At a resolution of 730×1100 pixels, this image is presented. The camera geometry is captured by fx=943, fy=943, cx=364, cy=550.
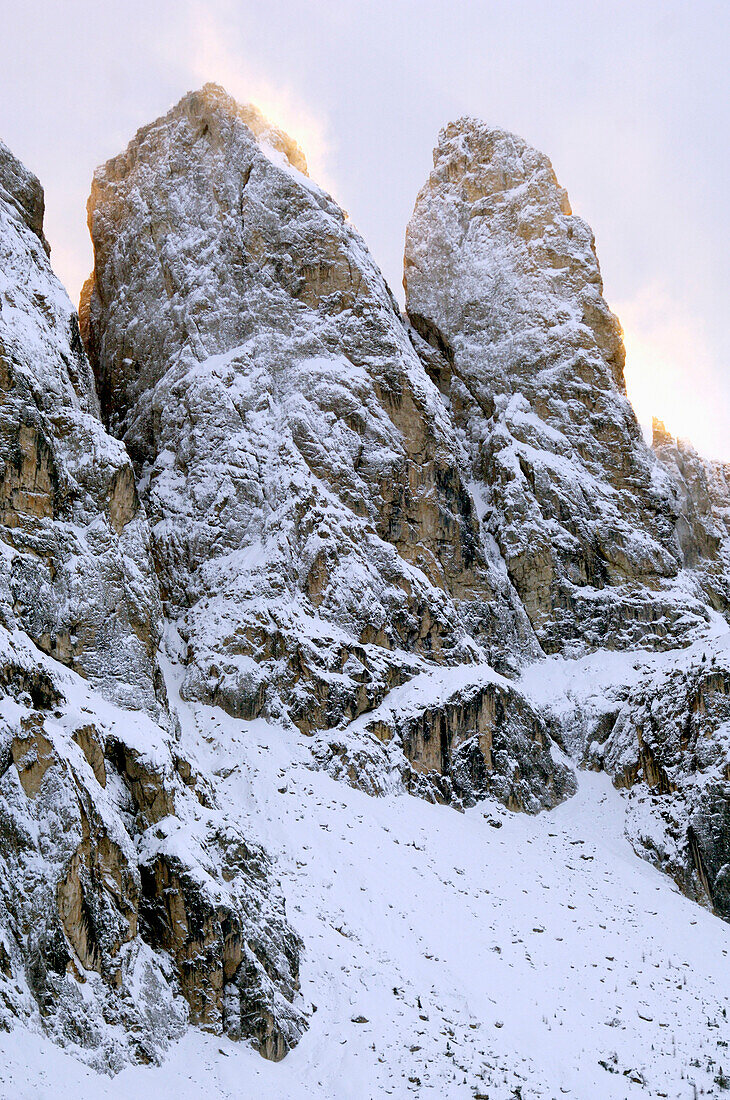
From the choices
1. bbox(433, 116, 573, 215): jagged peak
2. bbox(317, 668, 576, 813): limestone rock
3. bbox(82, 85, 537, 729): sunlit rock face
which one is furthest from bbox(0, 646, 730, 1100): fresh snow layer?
bbox(433, 116, 573, 215): jagged peak

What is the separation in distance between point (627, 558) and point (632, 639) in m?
5.53

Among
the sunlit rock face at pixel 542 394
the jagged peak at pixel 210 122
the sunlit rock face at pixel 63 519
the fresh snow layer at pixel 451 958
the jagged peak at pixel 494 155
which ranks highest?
the jagged peak at pixel 494 155

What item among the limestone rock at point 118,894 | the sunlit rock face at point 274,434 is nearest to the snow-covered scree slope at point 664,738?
the sunlit rock face at point 274,434

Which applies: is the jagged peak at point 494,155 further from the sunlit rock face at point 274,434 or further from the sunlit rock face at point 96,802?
the sunlit rock face at point 96,802

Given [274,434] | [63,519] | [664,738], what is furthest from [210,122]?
[664,738]

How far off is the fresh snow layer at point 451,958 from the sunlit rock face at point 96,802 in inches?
47.6

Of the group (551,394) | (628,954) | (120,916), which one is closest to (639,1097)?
(628,954)

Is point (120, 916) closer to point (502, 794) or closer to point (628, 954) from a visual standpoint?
point (628, 954)

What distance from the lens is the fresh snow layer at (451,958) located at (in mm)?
25156

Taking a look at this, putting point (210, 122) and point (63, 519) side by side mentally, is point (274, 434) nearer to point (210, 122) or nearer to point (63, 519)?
point (63, 519)

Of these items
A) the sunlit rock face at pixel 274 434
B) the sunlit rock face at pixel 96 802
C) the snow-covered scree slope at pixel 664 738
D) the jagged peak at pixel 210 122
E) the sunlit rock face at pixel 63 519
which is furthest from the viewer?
the jagged peak at pixel 210 122

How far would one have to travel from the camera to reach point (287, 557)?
152ft

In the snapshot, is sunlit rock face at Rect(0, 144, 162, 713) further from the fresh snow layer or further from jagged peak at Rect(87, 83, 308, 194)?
jagged peak at Rect(87, 83, 308, 194)

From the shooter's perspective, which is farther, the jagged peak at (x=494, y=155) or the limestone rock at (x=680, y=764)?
the jagged peak at (x=494, y=155)
